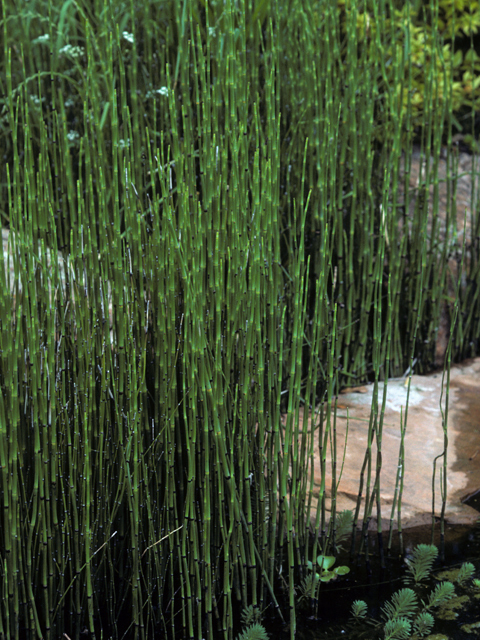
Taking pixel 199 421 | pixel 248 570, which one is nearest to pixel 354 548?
pixel 248 570

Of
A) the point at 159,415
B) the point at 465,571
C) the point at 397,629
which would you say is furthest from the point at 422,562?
the point at 159,415

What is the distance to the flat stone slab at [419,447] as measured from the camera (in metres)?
1.49

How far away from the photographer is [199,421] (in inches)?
44.8

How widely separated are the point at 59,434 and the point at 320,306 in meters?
0.49

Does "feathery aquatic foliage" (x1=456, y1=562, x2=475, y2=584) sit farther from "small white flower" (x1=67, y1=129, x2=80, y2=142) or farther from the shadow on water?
"small white flower" (x1=67, y1=129, x2=80, y2=142)

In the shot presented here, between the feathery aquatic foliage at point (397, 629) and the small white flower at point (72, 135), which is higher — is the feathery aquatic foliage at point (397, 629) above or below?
below

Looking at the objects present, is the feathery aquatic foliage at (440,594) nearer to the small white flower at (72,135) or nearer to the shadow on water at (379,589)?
the shadow on water at (379,589)

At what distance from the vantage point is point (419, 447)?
1.70 meters

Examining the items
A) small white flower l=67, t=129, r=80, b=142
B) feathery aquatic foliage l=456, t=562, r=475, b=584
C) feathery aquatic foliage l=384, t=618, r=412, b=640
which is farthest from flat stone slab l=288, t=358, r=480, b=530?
small white flower l=67, t=129, r=80, b=142

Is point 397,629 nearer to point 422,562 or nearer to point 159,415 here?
point 422,562

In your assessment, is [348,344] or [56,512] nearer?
[56,512]

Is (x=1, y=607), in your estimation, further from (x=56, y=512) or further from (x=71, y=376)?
(x=71, y=376)

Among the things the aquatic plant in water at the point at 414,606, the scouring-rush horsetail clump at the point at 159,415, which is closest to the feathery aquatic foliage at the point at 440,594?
the aquatic plant in water at the point at 414,606

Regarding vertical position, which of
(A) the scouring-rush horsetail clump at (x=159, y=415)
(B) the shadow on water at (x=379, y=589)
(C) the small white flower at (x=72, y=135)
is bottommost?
(B) the shadow on water at (x=379, y=589)
